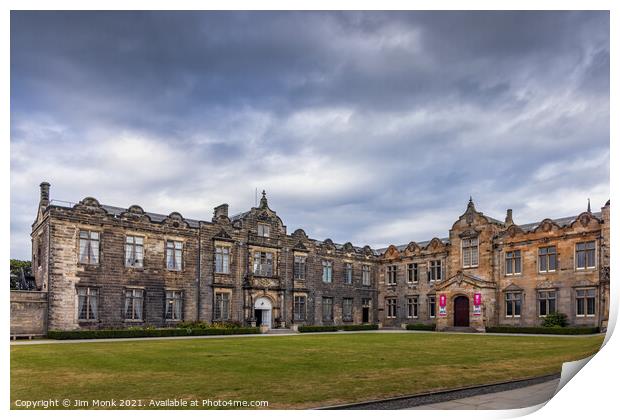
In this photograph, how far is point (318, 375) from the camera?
1472cm

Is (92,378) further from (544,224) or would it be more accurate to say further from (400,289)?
(400,289)

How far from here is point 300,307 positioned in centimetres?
4778

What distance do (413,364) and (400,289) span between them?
35149 mm

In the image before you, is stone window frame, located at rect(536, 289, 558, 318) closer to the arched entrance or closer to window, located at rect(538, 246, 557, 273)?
window, located at rect(538, 246, 557, 273)

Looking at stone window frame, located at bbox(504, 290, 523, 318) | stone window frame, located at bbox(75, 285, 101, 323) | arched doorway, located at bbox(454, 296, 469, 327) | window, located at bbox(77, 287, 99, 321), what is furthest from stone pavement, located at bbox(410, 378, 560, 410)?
arched doorway, located at bbox(454, 296, 469, 327)

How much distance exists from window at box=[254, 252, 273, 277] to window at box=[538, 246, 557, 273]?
839 inches

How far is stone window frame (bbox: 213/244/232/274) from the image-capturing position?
42.7 m

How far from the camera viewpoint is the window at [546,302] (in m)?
40.2

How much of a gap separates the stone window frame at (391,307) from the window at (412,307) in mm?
1625

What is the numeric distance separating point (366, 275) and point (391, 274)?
2451 mm

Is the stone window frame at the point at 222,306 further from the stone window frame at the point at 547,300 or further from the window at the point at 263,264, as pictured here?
the stone window frame at the point at 547,300

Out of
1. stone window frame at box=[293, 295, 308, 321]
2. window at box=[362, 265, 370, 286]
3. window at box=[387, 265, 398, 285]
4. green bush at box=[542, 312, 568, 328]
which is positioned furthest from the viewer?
window at box=[362, 265, 370, 286]
